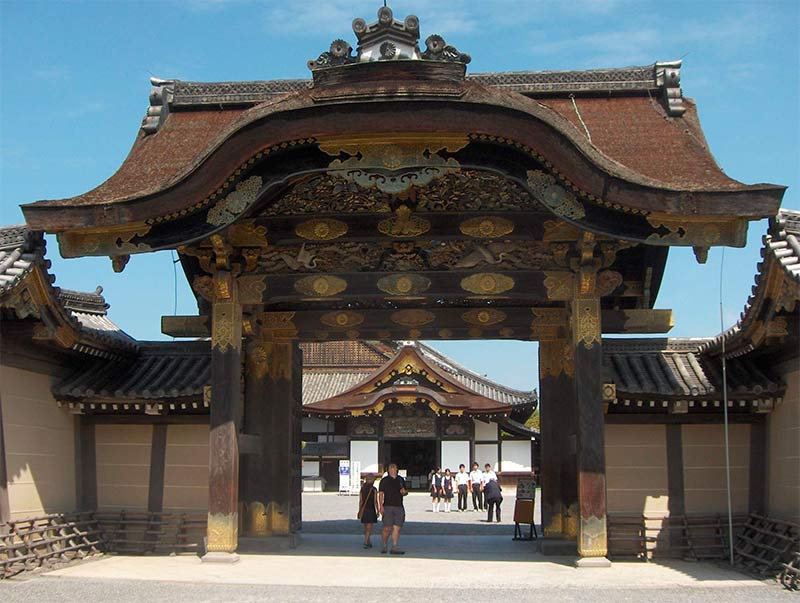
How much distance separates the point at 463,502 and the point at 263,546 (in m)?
17.0

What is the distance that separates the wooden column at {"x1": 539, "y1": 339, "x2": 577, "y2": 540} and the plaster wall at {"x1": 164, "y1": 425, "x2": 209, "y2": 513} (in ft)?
16.0

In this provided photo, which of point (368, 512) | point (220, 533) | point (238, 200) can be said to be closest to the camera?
point (238, 200)

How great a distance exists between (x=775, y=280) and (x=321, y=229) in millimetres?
5492

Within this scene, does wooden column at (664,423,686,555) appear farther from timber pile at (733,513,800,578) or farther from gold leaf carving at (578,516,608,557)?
gold leaf carving at (578,516,608,557)

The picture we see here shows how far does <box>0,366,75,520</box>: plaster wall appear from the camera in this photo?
1120cm

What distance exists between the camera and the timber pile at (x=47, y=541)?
1028cm

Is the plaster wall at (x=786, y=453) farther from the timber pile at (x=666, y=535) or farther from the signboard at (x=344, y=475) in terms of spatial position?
the signboard at (x=344, y=475)

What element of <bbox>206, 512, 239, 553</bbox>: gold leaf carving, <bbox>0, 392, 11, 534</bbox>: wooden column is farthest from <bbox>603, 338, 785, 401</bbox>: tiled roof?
<bbox>0, 392, 11, 534</bbox>: wooden column

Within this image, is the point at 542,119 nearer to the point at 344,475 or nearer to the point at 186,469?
the point at 186,469

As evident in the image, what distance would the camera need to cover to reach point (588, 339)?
432 inches

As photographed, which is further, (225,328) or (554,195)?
(225,328)

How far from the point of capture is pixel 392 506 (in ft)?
40.2

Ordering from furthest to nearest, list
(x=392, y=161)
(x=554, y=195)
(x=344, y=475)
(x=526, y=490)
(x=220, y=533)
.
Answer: (x=344, y=475)
(x=526, y=490)
(x=220, y=533)
(x=554, y=195)
(x=392, y=161)

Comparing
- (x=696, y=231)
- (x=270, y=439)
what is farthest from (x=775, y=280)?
(x=270, y=439)
